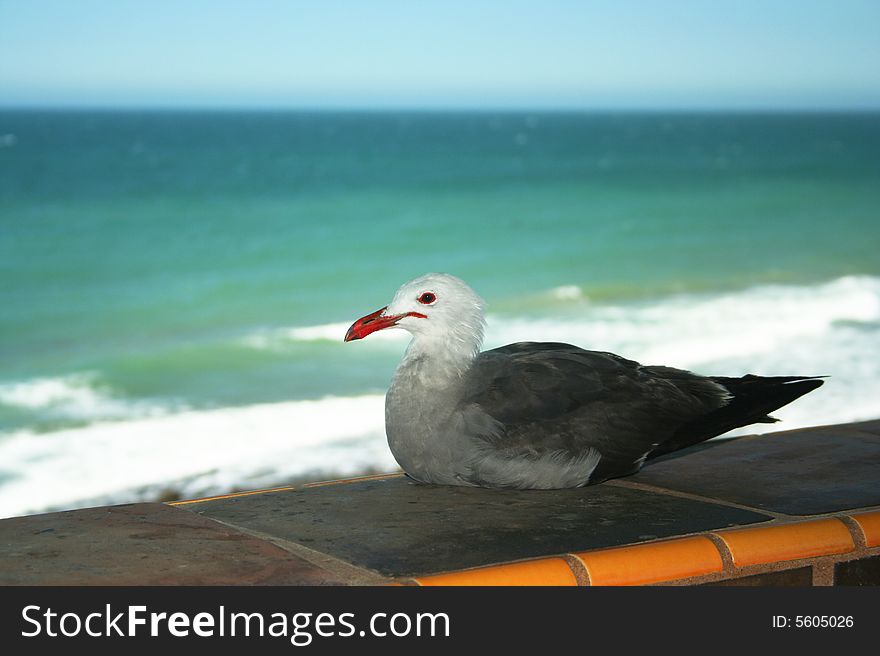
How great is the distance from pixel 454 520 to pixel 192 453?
234 inches

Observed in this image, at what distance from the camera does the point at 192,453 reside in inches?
336

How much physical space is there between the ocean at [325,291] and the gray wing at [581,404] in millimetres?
4282

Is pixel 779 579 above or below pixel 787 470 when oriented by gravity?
below

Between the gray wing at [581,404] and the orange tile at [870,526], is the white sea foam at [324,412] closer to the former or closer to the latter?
the gray wing at [581,404]

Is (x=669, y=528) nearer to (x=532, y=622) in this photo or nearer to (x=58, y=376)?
(x=532, y=622)

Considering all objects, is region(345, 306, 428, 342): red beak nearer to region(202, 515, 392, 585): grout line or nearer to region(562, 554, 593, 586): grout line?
region(202, 515, 392, 585): grout line

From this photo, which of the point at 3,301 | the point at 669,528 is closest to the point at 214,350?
the point at 3,301

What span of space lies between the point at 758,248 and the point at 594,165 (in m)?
21.7

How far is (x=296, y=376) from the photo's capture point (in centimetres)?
1097

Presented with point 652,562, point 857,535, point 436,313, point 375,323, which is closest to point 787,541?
point 857,535

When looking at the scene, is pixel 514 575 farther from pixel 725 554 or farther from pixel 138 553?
pixel 138 553

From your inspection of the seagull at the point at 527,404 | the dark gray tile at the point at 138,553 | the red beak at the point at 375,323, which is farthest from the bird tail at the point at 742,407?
the dark gray tile at the point at 138,553

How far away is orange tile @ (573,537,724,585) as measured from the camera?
8.06 ft

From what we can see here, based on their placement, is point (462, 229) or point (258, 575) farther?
point (462, 229)
